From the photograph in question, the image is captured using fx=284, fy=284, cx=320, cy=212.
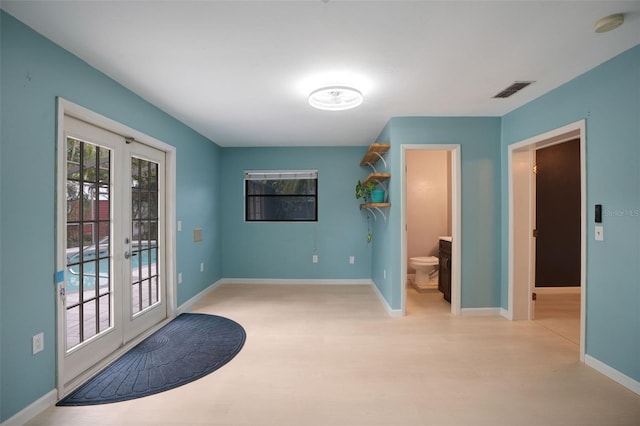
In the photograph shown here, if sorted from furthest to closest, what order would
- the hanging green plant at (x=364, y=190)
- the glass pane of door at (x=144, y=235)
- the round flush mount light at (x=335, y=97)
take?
1. the hanging green plant at (x=364, y=190)
2. the glass pane of door at (x=144, y=235)
3. the round flush mount light at (x=335, y=97)

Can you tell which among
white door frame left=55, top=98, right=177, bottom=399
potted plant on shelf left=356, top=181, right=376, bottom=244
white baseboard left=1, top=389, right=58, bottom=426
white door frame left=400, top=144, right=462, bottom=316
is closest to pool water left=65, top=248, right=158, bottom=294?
white door frame left=55, top=98, right=177, bottom=399

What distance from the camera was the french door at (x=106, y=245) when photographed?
7.20 ft

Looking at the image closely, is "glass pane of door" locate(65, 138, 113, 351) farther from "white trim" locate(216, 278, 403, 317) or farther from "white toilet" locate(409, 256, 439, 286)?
"white toilet" locate(409, 256, 439, 286)

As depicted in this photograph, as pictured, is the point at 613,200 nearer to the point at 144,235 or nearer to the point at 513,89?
the point at 513,89

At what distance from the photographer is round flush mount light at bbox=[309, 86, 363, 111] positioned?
2576 mm

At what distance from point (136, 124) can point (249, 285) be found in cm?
315

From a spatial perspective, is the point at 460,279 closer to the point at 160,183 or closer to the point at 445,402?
the point at 445,402

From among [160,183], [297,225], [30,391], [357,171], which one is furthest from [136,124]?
[357,171]

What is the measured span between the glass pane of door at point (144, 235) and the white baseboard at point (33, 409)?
997mm

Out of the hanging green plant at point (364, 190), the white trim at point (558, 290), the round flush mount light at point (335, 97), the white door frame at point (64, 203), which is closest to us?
the white door frame at point (64, 203)

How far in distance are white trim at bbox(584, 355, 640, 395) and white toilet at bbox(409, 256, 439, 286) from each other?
7.29 ft

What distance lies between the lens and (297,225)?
5.18 m

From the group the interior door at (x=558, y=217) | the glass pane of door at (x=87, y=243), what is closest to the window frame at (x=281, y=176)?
the glass pane of door at (x=87, y=243)

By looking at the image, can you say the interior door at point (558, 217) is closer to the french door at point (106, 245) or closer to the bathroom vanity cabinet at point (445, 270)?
the bathroom vanity cabinet at point (445, 270)
